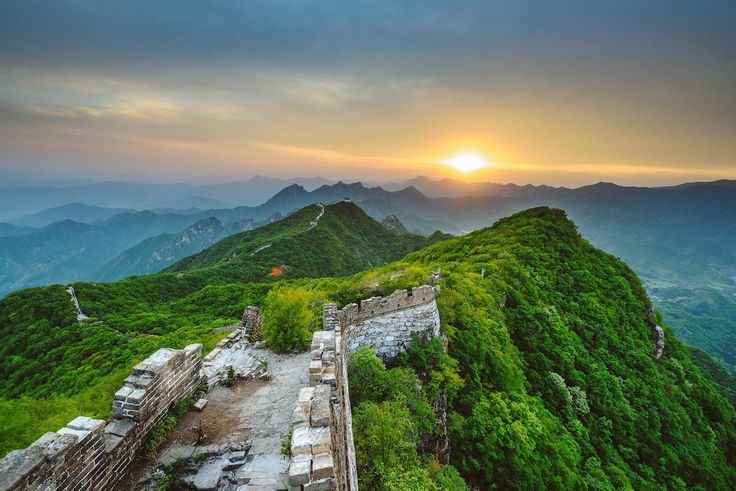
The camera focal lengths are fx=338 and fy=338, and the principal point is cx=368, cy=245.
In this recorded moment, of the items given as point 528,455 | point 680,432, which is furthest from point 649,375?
point 528,455

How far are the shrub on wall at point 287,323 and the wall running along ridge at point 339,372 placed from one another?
2.61 ft

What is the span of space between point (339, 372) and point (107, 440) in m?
5.09

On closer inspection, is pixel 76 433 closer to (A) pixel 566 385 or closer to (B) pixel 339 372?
(B) pixel 339 372

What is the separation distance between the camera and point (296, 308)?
13016 millimetres

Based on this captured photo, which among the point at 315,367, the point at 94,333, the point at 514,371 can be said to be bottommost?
the point at 94,333

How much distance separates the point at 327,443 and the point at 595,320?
2794 cm

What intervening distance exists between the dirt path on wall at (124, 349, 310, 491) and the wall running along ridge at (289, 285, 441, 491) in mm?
1481

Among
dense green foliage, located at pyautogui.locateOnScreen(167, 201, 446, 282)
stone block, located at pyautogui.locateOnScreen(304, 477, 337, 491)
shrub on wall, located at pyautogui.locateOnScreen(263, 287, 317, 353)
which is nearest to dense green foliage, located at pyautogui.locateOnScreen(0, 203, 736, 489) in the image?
shrub on wall, located at pyautogui.locateOnScreen(263, 287, 317, 353)

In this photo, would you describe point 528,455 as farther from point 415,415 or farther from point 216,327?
point 216,327

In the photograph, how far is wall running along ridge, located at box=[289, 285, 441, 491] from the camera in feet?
17.1

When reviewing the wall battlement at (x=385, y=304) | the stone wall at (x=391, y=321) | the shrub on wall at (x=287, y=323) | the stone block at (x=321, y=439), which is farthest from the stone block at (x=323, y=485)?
the stone wall at (x=391, y=321)

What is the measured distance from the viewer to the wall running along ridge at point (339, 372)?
520 centimetres

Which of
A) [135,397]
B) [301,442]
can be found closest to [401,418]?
[301,442]

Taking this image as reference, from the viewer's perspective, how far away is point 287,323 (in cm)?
1291
